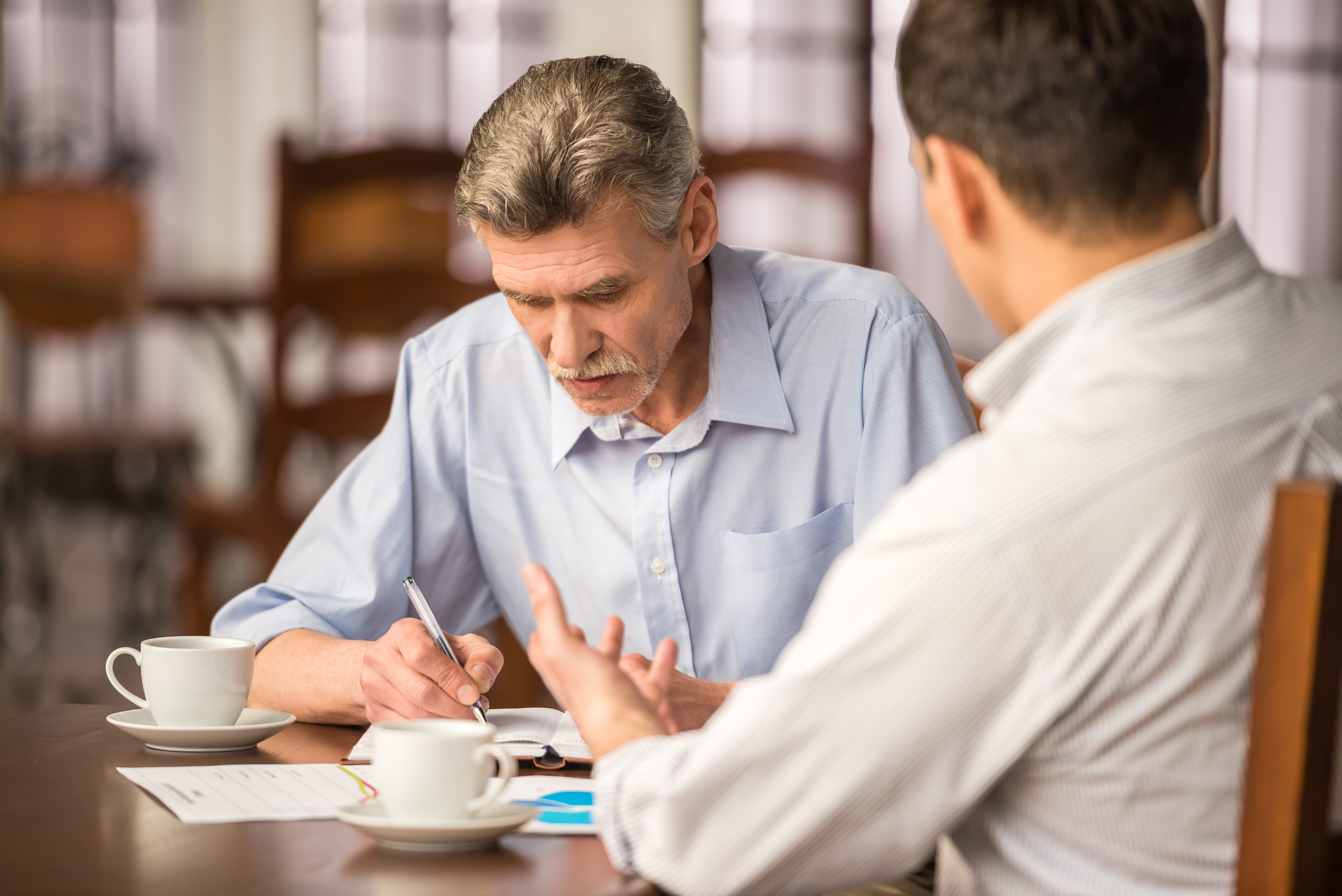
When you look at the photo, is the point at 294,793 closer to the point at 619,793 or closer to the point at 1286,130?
the point at 619,793

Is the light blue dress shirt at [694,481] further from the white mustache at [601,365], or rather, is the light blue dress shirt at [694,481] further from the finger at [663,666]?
the finger at [663,666]

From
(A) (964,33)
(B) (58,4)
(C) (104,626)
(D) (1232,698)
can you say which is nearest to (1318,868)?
(D) (1232,698)

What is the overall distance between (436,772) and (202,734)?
331 millimetres

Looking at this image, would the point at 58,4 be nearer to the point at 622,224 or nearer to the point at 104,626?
the point at 104,626

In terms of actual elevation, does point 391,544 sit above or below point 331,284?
below

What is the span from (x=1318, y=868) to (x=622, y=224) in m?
0.91

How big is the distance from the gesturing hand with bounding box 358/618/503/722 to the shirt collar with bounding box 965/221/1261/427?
59 cm

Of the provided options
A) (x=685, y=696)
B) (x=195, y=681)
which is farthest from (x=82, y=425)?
(x=685, y=696)

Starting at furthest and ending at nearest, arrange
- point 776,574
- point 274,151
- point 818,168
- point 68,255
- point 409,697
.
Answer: point 274,151, point 68,255, point 818,168, point 776,574, point 409,697

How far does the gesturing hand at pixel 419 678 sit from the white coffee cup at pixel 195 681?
0.42 feet

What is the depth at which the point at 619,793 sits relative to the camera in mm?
774

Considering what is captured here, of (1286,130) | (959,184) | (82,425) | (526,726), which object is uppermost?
(1286,130)

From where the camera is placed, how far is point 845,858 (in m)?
0.73

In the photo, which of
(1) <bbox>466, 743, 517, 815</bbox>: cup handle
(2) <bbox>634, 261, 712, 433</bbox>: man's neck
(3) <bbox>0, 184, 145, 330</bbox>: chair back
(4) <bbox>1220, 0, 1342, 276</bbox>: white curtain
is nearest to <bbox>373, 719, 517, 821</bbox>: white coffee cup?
(1) <bbox>466, 743, 517, 815</bbox>: cup handle
